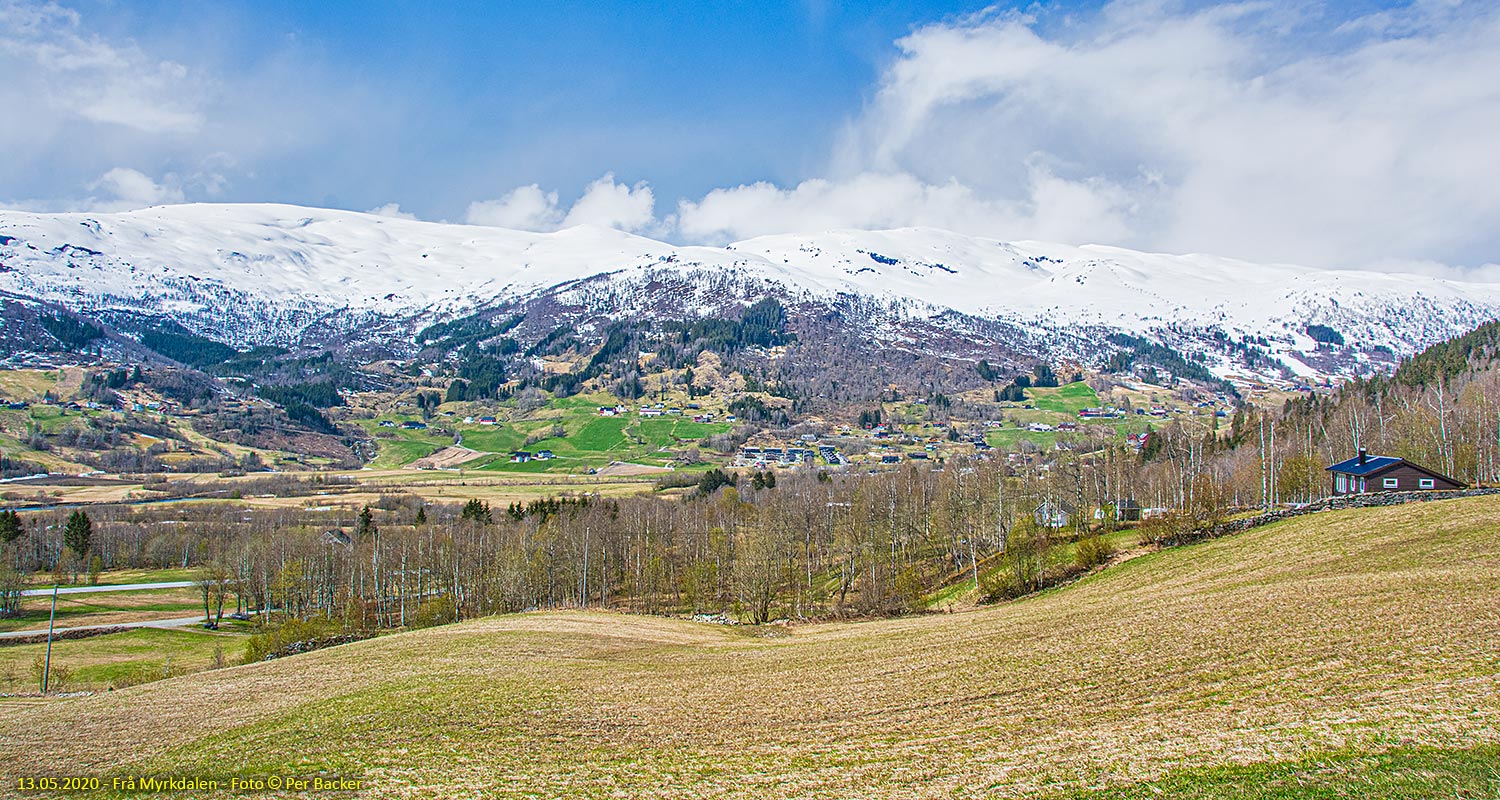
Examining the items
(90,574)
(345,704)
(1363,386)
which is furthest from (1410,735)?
(1363,386)

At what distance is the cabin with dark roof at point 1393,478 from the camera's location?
218 ft

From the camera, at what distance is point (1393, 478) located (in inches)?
2685

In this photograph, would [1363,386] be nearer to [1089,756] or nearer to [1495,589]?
[1495,589]

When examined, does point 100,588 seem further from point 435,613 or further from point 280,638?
point 280,638

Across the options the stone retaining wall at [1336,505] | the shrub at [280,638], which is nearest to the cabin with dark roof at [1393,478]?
the stone retaining wall at [1336,505]

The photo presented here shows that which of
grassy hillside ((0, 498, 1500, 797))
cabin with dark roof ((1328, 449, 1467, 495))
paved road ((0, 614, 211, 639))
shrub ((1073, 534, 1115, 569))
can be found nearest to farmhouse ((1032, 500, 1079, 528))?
shrub ((1073, 534, 1115, 569))

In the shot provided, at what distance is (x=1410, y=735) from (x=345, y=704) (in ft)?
118

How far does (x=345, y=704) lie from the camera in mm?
32562

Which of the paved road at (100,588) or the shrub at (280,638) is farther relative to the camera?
the paved road at (100,588)

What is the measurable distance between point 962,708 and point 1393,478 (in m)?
63.8

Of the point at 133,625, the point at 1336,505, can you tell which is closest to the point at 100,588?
the point at 133,625

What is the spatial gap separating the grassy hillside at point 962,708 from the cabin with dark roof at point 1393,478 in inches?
979

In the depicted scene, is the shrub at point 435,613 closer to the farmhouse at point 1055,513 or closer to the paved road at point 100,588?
the paved road at point 100,588

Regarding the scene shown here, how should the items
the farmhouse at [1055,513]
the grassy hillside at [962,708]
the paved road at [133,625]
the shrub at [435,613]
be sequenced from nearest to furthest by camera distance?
the grassy hillside at [962,708] < the paved road at [133,625] < the shrub at [435,613] < the farmhouse at [1055,513]
